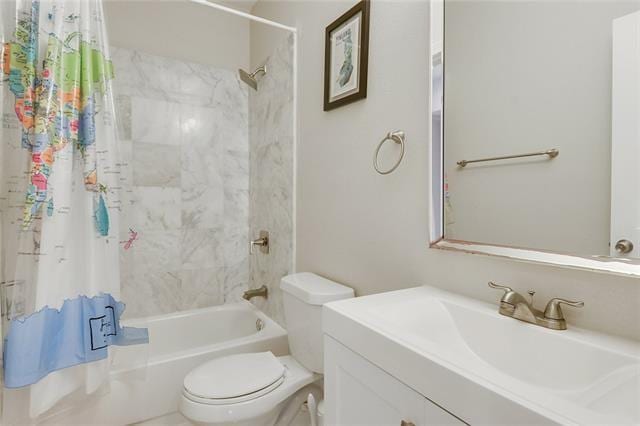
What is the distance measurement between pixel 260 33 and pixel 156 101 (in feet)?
2.88

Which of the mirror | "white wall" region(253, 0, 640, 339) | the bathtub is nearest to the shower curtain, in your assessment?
the bathtub

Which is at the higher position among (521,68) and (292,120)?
(292,120)

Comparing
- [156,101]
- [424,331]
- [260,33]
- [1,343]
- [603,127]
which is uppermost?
[260,33]

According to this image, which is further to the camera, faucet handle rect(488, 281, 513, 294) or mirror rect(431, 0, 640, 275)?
faucet handle rect(488, 281, 513, 294)

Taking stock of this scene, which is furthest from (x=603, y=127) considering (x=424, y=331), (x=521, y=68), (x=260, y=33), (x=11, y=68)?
(x=260, y=33)

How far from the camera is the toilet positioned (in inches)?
48.0

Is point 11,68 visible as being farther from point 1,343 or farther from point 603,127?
point 603,127

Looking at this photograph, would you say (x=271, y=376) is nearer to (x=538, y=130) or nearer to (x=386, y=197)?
(x=386, y=197)

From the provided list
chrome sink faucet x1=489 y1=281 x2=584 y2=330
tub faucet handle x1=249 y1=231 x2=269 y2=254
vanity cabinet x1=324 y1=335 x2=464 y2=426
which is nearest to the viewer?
vanity cabinet x1=324 y1=335 x2=464 y2=426

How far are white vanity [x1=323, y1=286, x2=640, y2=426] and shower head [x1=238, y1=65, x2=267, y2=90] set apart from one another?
1.85m

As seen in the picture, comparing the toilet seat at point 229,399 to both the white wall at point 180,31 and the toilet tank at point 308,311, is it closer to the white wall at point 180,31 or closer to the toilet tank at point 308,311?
the toilet tank at point 308,311

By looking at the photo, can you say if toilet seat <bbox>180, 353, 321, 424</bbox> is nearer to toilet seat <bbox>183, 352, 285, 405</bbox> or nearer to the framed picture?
toilet seat <bbox>183, 352, 285, 405</bbox>

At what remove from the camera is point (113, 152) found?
1289 millimetres

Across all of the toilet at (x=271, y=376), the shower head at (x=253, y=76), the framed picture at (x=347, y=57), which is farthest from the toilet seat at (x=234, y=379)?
the shower head at (x=253, y=76)
